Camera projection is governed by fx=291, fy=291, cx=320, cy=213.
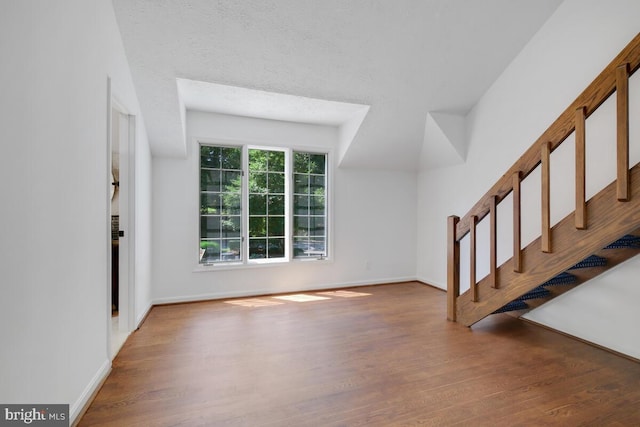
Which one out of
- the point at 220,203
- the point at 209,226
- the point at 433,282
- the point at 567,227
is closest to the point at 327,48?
the point at 220,203

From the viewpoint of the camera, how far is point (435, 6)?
8.53ft

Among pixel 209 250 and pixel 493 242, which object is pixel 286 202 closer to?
pixel 209 250

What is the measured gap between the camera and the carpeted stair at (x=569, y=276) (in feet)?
7.23

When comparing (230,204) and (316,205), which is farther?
(316,205)

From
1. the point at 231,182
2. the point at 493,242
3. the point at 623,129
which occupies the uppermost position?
the point at 623,129

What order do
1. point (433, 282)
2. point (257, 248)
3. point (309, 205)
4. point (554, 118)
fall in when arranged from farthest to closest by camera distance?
point (433, 282)
point (309, 205)
point (257, 248)
point (554, 118)

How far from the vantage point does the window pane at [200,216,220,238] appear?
399cm

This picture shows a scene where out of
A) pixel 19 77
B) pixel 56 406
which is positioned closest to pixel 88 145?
pixel 19 77

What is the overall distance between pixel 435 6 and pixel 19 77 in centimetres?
297

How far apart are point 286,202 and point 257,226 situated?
22.2 inches

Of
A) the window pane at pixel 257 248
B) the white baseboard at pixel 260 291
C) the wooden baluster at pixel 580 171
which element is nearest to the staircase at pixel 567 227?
the wooden baluster at pixel 580 171

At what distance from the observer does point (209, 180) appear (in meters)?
4.01

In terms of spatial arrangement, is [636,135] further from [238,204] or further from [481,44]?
[238,204]

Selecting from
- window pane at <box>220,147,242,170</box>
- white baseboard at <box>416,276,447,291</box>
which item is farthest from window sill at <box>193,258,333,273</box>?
white baseboard at <box>416,276,447,291</box>
